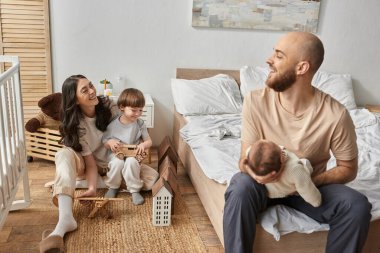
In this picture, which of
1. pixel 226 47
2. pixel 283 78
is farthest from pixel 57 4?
pixel 283 78

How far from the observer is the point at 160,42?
3.00 m

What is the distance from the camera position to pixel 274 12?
3121 millimetres

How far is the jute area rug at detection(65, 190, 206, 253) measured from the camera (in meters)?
1.81

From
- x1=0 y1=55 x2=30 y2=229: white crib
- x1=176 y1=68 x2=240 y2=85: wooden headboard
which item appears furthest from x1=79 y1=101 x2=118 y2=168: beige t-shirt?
x1=176 y1=68 x2=240 y2=85: wooden headboard

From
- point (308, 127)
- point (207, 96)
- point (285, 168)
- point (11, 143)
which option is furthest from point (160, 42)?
→ point (285, 168)

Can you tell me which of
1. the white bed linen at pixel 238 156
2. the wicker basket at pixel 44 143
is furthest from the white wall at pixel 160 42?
the white bed linen at pixel 238 156

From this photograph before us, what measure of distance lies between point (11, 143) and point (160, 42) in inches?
61.3

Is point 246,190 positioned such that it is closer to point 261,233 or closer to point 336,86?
point 261,233

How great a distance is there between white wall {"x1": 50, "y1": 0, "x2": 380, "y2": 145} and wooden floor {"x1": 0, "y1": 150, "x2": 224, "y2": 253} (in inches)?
33.4

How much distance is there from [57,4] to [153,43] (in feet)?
2.52

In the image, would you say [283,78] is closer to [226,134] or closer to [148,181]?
[226,134]

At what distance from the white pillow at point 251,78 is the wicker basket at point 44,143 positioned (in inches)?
58.4

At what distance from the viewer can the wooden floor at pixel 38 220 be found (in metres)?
1.78

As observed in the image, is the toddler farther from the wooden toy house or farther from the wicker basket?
the wicker basket
